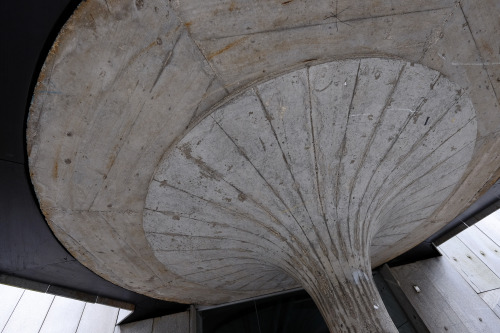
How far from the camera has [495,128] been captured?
11.5 feet

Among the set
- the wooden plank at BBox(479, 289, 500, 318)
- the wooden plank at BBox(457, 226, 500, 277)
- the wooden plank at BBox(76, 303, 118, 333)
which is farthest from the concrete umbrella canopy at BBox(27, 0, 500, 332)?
the wooden plank at BBox(457, 226, 500, 277)

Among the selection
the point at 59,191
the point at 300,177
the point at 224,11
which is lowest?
the point at 300,177

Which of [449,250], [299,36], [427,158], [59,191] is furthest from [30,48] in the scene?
[449,250]

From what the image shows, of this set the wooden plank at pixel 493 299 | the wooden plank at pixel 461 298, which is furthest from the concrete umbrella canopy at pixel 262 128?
the wooden plank at pixel 493 299

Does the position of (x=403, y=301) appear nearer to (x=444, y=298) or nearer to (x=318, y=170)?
(x=444, y=298)

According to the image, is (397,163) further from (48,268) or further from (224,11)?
(48,268)

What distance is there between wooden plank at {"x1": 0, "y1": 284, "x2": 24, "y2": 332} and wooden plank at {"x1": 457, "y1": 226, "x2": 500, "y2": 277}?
10.8m

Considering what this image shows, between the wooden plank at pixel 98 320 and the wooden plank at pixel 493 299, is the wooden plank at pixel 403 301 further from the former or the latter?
the wooden plank at pixel 98 320

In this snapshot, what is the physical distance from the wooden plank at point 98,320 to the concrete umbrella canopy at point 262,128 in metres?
2.93

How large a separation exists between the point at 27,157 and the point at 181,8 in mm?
1916

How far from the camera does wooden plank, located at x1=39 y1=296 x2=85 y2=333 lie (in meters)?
6.18

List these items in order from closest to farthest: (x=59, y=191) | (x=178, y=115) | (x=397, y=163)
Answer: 1. (x=178, y=115)
2. (x=59, y=191)
3. (x=397, y=163)

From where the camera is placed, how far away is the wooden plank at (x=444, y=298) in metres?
5.38

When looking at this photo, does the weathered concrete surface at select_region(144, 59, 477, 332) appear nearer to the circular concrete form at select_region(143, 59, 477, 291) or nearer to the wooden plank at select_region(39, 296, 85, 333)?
the circular concrete form at select_region(143, 59, 477, 291)
